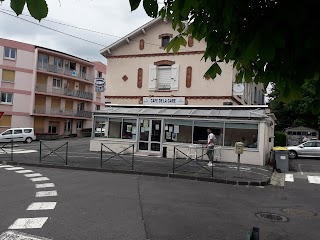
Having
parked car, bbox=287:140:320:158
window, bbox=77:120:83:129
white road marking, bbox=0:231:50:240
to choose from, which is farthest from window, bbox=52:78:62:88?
white road marking, bbox=0:231:50:240

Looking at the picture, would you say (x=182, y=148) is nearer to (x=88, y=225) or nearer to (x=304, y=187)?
(x=304, y=187)

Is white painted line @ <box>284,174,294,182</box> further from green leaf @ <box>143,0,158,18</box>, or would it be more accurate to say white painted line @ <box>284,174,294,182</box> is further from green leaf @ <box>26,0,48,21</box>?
green leaf @ <box>26,0,48,21</box>

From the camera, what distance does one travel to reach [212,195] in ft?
31.6

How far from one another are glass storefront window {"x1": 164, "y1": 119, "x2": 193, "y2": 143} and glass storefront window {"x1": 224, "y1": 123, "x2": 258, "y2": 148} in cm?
226

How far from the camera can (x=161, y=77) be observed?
22547mm

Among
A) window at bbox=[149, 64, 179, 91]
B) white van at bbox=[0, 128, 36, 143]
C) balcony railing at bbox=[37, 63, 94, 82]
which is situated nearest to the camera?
window at bbox=[149, 64, 179, 91]

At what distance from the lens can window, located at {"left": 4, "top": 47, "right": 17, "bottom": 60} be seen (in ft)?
127

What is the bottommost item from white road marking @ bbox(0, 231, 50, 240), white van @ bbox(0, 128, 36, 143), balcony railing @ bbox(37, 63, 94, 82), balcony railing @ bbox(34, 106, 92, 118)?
white road marking @ bbox(0, 231, 50, 240)

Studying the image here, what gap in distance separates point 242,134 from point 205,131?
84.4 inches

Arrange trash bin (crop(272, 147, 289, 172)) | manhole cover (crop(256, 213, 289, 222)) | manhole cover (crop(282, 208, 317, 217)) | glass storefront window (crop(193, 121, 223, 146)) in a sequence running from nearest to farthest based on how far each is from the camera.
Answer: manhole cover (crop(256, 213, 289, 222)), manhole cover (crop(282, 208, 317, 217)), trash bin (crop(272, 147, 289, 172)), glass storefront window (crop(193, 121, 223, 146))

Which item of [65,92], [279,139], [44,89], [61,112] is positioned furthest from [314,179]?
[65,92]

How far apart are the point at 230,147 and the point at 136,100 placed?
25.4 ft

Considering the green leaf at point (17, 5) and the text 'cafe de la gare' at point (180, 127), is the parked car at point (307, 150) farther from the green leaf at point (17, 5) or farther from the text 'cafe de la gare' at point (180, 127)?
the green leaf at point (17, 5)

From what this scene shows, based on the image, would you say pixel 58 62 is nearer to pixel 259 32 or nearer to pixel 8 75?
pixel 8 75
